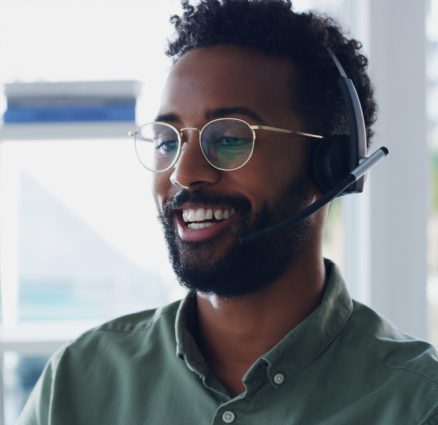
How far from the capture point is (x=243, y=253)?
1335 mm

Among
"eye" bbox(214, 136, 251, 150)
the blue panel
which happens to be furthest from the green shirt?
the blue panel

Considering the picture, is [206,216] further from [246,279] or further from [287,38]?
[287,38]

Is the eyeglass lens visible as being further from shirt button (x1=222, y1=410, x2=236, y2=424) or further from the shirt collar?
shirt button (x1=222, y1=410, x2=236, y2=424)

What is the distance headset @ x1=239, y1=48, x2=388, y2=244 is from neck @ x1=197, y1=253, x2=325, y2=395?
121mm

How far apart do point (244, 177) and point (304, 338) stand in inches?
11.4

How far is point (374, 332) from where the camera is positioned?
1.36 m

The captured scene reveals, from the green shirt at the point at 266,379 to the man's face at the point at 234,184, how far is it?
13 centimetres

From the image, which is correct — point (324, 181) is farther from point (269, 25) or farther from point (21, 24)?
point (21, 24)

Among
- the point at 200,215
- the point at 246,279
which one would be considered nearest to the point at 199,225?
the point at 200,215

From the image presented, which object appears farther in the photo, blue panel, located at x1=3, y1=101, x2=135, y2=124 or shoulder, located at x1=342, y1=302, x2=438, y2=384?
blue panel, located at x1=3, y1=101, x2=135, y2=124

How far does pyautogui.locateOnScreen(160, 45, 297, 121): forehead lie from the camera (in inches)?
53.2

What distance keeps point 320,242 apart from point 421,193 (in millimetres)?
655

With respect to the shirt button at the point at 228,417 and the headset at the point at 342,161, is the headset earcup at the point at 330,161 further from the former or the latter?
the shirt button at the point at 228,417

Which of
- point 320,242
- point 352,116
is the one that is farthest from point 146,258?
point 352,116
